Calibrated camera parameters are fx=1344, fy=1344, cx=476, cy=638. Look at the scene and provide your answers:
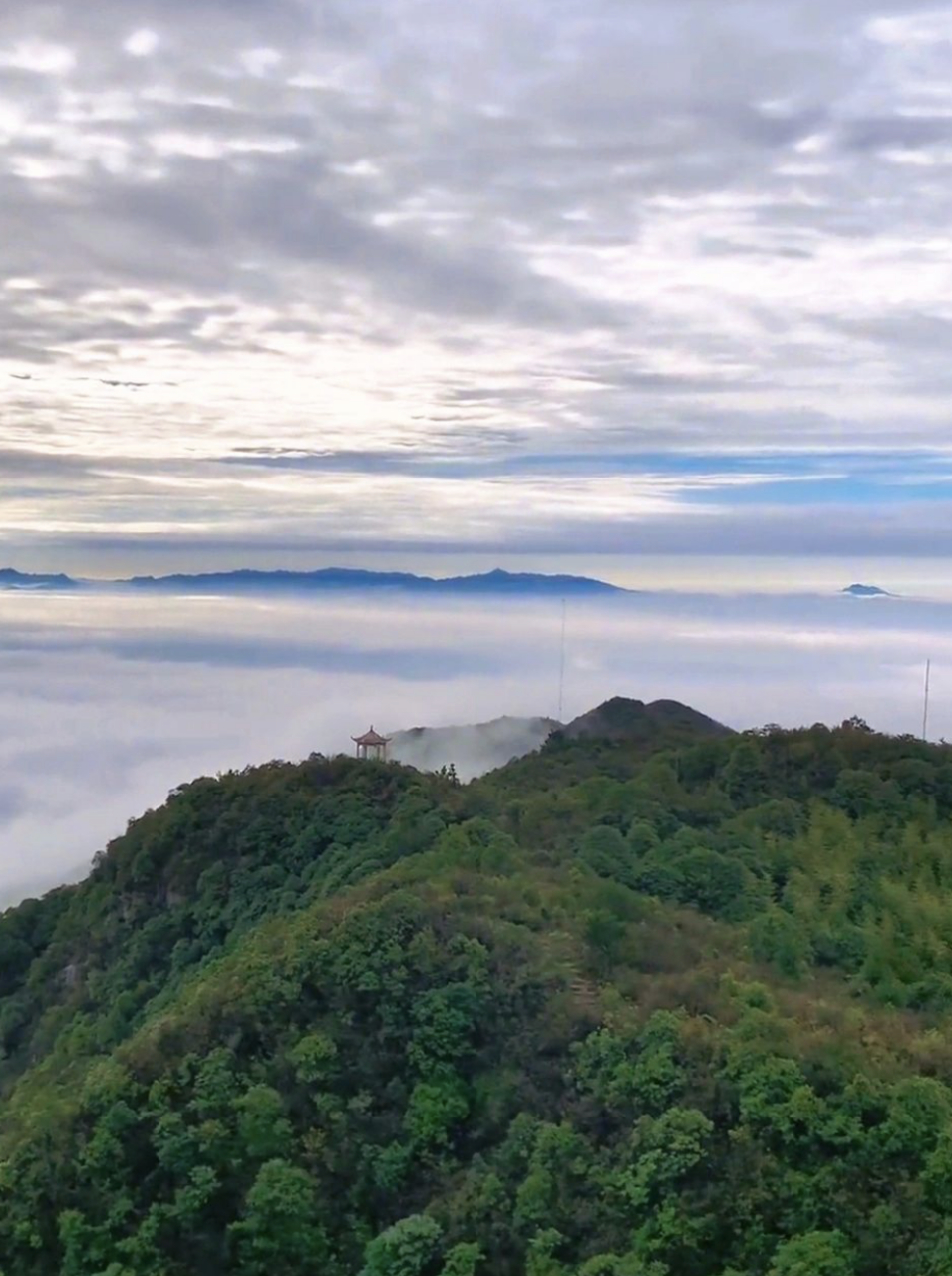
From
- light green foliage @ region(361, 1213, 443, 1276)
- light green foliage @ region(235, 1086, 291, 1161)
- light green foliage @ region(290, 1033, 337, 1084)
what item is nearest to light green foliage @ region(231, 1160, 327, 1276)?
light green foliage @ region(235, 1086, 291, 1161)

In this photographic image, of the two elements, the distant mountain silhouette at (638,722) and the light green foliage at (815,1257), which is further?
the distant mountain silhouette at (638,722)

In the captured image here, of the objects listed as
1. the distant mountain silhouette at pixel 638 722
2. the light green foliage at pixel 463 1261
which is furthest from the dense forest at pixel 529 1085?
the distant mountain silhouette at pixel 638 722

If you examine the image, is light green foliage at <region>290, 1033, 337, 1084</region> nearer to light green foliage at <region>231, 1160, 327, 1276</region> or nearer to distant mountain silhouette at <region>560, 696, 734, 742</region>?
light green foliage at <region>231, 1160, 327, 1276</region>

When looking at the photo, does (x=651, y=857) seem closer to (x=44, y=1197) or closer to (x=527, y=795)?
(x=527, y=795)

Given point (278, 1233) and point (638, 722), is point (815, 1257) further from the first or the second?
point (638, 722)

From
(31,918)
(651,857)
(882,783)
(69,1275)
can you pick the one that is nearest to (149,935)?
(31,918)

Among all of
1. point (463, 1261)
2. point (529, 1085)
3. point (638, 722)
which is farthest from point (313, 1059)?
point (638, 722)

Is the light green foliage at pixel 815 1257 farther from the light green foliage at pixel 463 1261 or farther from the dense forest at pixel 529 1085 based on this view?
the light green foliage at pixel 463 1261

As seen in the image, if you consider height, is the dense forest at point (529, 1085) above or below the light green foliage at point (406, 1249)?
above
